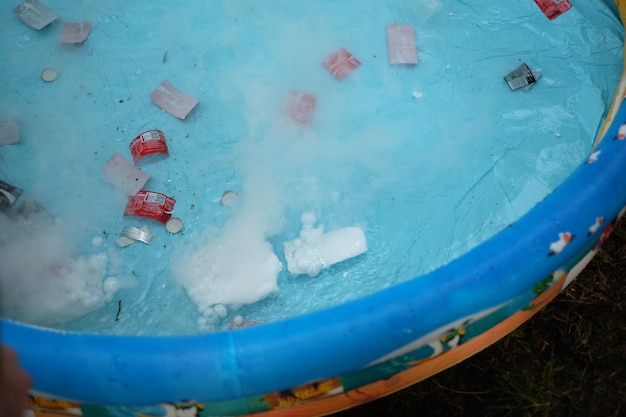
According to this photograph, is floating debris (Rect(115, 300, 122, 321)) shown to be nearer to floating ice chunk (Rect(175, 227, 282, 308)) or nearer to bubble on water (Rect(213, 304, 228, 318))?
floating ice chunk (Rect(175, 227, 282, 308))

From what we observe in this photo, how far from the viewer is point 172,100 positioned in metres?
2.68

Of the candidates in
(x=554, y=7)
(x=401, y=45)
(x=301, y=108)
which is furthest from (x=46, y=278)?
(x=554, y=7)

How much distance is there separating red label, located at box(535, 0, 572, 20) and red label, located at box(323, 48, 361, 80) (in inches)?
31.1

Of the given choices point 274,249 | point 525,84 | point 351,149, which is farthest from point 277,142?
point 525,84

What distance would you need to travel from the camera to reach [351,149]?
2596mm

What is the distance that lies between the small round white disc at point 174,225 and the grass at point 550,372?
83 centimetres

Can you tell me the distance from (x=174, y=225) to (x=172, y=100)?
534 mm

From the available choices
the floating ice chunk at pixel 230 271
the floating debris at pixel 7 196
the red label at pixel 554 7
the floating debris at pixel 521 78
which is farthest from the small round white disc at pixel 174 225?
the red label at pixel 554 7

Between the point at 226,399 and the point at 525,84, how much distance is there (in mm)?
1680

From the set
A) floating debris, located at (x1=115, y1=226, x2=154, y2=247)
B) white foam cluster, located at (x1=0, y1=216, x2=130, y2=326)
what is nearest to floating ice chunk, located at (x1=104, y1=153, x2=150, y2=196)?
floating debris, located at (x1=115, y1=226, x2=154, y2=247)

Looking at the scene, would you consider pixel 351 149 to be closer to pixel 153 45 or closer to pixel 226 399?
Result: pixel 153 45

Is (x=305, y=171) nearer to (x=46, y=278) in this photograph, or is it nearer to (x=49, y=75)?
(x=46, y=278)

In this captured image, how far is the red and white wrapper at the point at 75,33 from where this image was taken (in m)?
2.81

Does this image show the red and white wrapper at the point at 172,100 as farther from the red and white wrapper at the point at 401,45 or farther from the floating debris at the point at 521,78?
the floating debris at the point at 521,78
